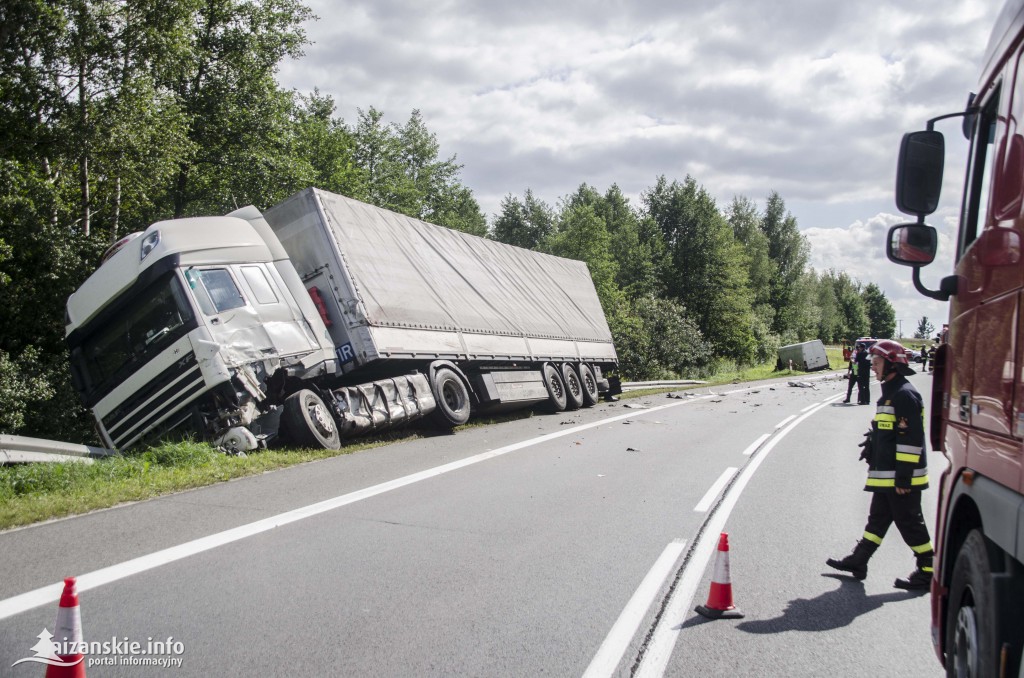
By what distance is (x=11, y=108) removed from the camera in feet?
51.7

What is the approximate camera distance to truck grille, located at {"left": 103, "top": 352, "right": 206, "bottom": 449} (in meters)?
9.64

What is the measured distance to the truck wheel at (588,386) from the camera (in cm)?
1953

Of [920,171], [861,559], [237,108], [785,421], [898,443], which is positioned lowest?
[785,421]

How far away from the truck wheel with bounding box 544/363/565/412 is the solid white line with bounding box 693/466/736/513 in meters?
7.61

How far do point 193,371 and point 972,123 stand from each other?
876cm

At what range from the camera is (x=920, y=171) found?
3410mm

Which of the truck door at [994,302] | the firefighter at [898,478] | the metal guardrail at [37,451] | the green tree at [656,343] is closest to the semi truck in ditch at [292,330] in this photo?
the metal guardrail at [37,451]

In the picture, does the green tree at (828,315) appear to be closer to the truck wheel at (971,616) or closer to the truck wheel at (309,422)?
the truck wheel at (309,422)

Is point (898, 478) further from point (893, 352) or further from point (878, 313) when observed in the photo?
point (878, 313)

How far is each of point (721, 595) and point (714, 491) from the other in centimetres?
402

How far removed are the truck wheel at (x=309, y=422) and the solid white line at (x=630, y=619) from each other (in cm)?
616

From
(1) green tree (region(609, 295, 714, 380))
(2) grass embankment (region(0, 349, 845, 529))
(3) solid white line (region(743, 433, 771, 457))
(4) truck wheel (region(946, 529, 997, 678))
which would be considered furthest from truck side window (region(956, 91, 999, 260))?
(1) green tree (region(609, 295, 714, 380))

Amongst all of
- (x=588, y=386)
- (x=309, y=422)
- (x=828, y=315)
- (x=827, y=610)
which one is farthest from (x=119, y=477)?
(x=828, y=315)

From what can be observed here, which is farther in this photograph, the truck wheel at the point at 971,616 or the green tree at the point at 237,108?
the green tree at the point at 237,108
